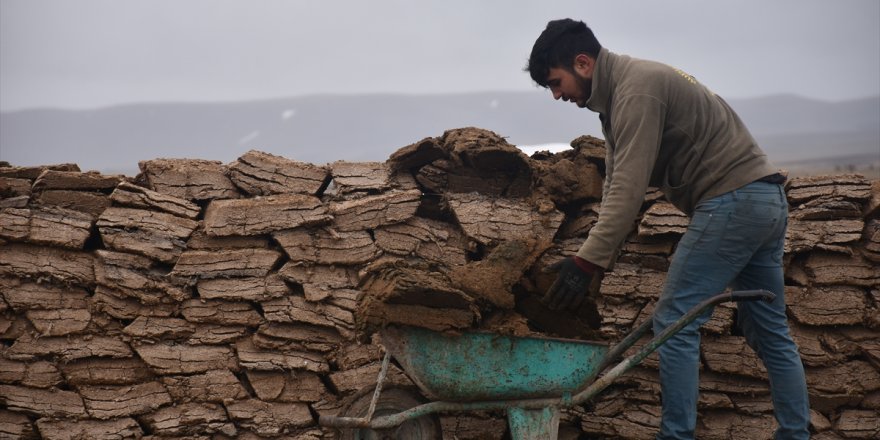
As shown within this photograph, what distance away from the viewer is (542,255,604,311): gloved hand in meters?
2.83

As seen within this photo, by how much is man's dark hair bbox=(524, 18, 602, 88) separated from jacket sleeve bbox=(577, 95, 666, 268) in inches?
13.1

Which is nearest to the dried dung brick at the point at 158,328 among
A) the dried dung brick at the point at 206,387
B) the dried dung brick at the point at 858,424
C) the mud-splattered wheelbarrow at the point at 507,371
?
the dried dung brick at the point at 206,387

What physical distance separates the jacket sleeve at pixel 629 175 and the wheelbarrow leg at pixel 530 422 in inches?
28.2

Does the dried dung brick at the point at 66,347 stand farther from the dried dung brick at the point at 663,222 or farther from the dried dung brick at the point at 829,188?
the dried dung brick at the point at 829,188

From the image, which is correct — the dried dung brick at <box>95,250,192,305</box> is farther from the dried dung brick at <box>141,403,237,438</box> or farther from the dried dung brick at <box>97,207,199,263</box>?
the dried dung brick at <box>141,403,237,438</box>

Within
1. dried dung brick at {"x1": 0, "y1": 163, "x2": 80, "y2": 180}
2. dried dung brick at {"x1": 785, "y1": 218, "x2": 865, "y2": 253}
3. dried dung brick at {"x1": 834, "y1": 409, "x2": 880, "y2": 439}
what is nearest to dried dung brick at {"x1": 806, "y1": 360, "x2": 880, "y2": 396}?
dried dung brick at {"x1": 834, "y1": 409, "x2": 880, "y2": 439}

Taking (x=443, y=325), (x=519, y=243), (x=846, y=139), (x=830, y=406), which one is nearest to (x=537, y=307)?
(x=519, y=243)

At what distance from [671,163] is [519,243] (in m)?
0.83

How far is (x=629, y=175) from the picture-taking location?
279 centimetres

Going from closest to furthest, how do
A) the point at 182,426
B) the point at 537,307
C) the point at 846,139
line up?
the point at 537,307
the point at 182,426
the point at 846,139

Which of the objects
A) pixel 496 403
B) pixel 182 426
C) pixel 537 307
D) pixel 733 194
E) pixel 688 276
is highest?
pixel 733 194

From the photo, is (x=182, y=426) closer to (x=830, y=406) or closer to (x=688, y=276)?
(x=688, y=276)

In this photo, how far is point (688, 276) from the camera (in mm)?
2961

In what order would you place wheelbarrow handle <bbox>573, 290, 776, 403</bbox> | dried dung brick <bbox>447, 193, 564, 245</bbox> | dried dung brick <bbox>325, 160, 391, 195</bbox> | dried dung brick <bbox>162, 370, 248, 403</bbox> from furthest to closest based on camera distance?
dried dung brick <bbox>325, 160, 391, 195</bbox> → dried dung brick <bbox>447, 193, 564, 245</bbox> → dried dung brick <bbox>162, 370, 248, 403</bbox> → wheelbarrow handle <bbox>573, 290, 776, 403</bbox>
